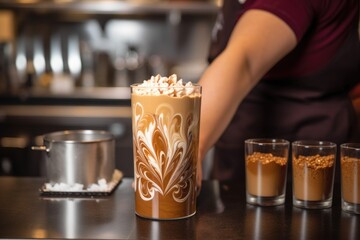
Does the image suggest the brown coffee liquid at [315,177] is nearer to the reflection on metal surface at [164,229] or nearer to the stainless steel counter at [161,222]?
the stainless steel counter at [161,222]

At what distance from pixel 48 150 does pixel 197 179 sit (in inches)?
11.7

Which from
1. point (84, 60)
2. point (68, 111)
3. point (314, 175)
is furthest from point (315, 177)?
point (84, 60)

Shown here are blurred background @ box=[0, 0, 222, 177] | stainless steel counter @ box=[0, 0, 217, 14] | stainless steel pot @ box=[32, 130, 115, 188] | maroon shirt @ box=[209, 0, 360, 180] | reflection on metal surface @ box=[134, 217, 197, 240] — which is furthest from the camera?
stainless steel counter @ box=[0, 0, 217, 14]

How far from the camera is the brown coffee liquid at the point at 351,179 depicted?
1.06 meters

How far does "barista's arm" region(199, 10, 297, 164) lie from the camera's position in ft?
4.02

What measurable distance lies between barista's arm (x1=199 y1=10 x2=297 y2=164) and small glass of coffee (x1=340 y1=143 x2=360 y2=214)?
0.90 ft

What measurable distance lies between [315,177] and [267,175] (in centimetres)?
9

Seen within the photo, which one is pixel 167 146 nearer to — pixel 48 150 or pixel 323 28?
pixel 48 150

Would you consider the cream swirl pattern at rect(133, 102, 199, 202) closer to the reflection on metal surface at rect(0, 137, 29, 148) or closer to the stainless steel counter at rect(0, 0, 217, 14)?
the reflection on metal surface at rect(0, 137, 29, 148)

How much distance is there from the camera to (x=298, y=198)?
110 cm

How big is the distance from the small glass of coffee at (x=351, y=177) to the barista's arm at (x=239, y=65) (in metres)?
0.27

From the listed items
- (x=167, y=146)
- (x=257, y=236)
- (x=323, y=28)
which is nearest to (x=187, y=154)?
(x=167, y=146)

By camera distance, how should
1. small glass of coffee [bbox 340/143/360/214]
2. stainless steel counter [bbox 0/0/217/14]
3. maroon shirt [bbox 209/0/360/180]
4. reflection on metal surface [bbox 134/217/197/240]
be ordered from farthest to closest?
1. stainless steel counter [bbox 0/0/217/14]
2. maroon shirt [bbox 209/0/360/180]
3. small glass of coffee [bbox 340/143/360/214]
4. reflection on metal surface [bbox 134/217/197/240]

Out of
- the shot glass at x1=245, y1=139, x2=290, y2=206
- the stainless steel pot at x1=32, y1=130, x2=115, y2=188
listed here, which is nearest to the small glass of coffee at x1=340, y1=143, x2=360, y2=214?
the shot glass at x1=245, y1=139, x2=290, y2=206
